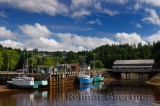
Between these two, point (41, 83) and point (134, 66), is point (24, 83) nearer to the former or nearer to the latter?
point (41, 83)

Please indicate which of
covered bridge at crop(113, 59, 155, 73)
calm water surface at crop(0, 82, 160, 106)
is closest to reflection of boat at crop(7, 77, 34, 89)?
calm water surface at crop(0, 82, 160, 106)

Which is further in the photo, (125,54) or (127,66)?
(125,54)

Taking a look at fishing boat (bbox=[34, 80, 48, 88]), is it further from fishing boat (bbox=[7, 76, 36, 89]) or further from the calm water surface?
the calm water surface

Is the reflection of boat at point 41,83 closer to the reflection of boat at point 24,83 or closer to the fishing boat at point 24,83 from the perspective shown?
the fishing boat at point 24,83

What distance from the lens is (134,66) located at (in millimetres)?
107562

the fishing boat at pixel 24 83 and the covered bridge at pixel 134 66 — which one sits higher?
the covered bridge at pixel 134 66

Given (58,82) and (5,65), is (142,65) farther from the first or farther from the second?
(5,65)

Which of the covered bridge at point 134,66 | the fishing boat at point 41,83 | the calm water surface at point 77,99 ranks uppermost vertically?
the covered bridge at point 134,66

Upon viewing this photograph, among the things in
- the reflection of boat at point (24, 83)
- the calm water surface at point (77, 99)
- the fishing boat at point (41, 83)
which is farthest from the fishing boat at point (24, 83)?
the calm water surface at point (77, 99)

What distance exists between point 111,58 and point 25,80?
126580 mm

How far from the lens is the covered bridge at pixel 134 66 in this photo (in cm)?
10338

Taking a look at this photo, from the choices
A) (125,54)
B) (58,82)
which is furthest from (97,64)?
(58,82)

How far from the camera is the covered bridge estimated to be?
103375mm

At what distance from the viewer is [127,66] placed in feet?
357
